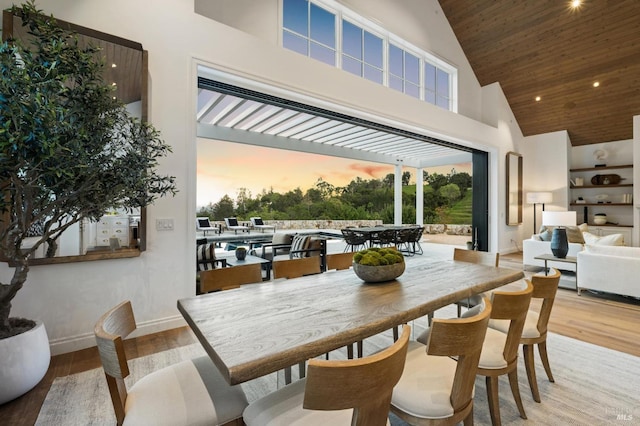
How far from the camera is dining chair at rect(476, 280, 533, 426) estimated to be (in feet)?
4.52

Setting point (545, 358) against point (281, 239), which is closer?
point (545, 358)

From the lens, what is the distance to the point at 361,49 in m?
5.10

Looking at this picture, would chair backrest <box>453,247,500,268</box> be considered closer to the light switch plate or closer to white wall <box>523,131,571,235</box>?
the light switch plate

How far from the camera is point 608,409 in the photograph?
177 centimetres

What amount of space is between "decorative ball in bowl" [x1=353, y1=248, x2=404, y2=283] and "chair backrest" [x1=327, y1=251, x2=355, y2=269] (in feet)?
2.11

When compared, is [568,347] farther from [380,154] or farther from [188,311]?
[380,154]

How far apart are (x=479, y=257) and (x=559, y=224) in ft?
15.1

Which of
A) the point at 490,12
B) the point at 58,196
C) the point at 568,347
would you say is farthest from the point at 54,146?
the point at 490,12

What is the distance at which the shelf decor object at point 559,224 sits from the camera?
14.2 ft

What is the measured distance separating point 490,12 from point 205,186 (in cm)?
896

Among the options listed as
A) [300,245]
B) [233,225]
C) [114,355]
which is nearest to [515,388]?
[114,355]

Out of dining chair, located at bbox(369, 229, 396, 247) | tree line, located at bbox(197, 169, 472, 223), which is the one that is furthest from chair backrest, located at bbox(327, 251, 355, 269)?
tree line, located at bbox(197, 169, 472, 223)

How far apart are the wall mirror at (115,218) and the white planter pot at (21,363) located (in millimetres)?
670

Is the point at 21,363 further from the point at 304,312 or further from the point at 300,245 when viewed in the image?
the point at 300,245
